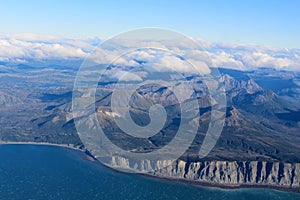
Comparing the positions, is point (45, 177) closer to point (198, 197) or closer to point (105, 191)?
point (105, 191)

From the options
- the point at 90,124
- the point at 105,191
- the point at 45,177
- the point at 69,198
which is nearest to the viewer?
the point at 69,198

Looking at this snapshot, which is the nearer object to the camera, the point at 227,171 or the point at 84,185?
the point at 84,185

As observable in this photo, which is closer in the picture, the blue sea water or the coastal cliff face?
the blue sea water

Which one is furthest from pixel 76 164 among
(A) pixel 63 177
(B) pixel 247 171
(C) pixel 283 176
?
(C) pixel 283 176

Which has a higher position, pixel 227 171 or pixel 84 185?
pixel 84 185
